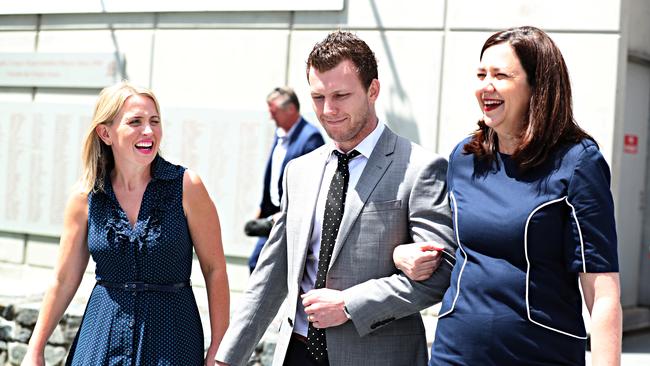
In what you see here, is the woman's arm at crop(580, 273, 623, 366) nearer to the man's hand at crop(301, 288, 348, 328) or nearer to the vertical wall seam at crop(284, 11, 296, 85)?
the man's hand at crop(301, 288, 348, 328)

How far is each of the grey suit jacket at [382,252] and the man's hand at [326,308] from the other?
3cm

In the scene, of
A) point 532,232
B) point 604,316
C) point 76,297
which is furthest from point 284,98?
point 604,316

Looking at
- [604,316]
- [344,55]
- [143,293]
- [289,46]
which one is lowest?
[143,293]

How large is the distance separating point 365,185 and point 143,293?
1.04m

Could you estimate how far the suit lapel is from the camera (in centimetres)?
304

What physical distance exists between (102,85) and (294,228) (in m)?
7.57

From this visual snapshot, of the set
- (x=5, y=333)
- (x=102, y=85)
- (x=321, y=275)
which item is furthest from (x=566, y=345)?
(x=102, y=85)

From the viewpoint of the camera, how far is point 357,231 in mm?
3037

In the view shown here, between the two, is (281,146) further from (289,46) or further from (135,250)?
(135,250)

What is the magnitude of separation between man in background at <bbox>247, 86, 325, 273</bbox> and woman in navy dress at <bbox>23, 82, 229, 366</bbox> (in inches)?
133

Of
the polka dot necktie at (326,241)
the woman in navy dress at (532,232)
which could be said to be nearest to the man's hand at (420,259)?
the woman in navy dress at (532,232)

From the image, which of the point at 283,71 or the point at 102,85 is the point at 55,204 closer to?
the point at 102,85

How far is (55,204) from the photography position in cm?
1072

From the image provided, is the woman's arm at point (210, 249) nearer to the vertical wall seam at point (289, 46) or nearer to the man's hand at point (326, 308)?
the man's hand at point (326, 308)
